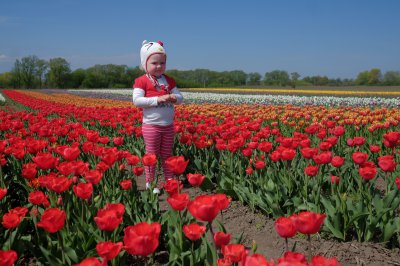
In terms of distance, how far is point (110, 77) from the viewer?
239ft

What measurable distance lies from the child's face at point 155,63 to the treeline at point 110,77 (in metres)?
53.9

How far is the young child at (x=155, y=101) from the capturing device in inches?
163

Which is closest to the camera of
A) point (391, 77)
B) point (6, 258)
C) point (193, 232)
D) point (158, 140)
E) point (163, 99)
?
point (6, 258)

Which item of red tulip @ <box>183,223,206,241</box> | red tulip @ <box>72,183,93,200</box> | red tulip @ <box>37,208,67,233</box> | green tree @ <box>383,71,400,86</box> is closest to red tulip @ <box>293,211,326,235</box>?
red tulip @ <box>183,223,206,241</box>

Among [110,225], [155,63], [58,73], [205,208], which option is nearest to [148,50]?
[155,63]

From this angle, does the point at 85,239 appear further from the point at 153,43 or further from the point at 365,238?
the point at 153,43

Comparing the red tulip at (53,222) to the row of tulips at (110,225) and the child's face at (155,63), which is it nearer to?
the row of tulips at (110,225)

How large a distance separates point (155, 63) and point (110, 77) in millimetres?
71471

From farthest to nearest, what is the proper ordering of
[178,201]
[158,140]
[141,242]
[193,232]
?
[158,140], [178,201], [193,232], [141,242]

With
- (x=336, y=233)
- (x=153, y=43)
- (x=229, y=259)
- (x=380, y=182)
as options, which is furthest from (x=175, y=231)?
(x=380, y=182)

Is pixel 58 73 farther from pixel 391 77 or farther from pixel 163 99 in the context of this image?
pixel 163 99

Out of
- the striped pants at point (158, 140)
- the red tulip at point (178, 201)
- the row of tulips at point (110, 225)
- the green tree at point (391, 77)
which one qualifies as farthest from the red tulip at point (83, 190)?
the green tree at point (391, 77)

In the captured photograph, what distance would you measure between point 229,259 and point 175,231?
109 cm

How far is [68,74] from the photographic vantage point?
3086 inches
